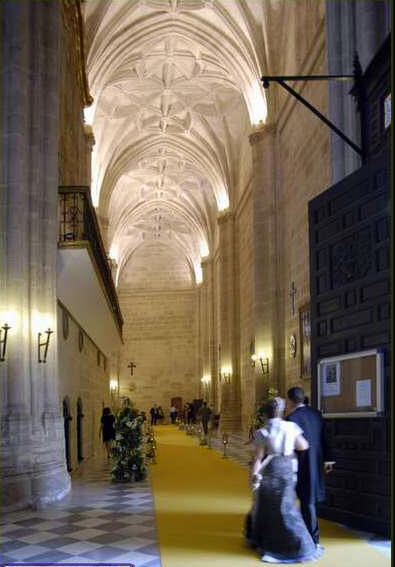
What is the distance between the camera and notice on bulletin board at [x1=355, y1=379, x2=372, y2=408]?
8188 mm

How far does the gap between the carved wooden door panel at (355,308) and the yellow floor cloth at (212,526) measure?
0.48m

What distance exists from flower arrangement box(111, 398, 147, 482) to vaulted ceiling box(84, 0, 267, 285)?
14.1 m

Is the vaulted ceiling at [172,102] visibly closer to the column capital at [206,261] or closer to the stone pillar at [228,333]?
the column capital at [206,261]

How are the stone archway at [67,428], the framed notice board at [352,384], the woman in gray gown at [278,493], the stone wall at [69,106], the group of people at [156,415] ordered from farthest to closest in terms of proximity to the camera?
the group of people at [156,415]
the stone archway at [67,428]
the stone wall at [69,106]
the framed notice board at [352,384]
the woman in gray gown at [278,493]

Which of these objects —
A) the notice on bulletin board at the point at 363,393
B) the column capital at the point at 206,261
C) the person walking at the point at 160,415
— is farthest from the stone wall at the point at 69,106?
the person walking at the point at 160,415

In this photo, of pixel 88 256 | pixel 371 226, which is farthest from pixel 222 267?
pixel 371 226

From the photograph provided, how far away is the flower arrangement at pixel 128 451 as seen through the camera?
1423 cm

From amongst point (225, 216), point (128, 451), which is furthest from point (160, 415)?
point (128, 451)

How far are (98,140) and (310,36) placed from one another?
1651cm

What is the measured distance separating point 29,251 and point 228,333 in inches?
912

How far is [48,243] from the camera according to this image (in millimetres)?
11812

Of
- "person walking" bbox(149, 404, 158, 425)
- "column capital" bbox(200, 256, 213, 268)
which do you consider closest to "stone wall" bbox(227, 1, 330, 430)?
"column capital" bbox(200, 256, 213, 268)

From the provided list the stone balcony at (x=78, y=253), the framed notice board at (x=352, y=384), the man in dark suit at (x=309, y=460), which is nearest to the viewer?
the man in dark suit at (x=309, y=460)

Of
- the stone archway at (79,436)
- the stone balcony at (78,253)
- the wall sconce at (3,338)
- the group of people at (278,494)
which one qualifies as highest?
the stone balcony at (78,253)
